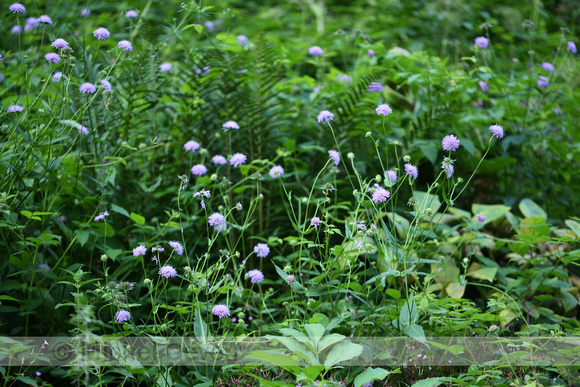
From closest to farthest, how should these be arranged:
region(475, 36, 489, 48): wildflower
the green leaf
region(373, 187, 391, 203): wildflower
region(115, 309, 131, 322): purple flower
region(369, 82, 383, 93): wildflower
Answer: the green leaf < region(115, 309, 131, 322): purple flower < region(373, 187, 391, 203): wildflower < region(475, 36, 489, 48): wildflower < region(369, 82, 383, 93): wildflower

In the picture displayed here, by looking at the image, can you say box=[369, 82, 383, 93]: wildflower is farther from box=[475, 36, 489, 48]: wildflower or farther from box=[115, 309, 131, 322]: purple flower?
box=[115, 309, 131, 322]: purple flower

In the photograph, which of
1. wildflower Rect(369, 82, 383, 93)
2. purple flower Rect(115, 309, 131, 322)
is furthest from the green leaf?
wildflower Rect(369, 82, 383, 93)

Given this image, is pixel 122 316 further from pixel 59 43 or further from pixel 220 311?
pixel 59 43

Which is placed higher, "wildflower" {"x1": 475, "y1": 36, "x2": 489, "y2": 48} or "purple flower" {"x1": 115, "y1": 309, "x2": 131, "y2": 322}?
"wildflower" {"x1": 475, "y1": 36, "x2": 489, "y2": 48}

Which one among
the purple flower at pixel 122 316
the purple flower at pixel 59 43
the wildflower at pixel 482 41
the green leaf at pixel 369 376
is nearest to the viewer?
the green leaf at pixel 369 376

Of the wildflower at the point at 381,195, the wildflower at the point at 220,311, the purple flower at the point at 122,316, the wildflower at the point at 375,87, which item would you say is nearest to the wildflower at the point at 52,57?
the purple flower at the point at 122,316

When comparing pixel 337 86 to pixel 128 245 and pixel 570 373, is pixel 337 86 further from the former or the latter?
pixel 570 373

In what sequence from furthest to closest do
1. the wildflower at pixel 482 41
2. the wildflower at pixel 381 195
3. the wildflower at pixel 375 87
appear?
1. the wildflower at pixel 375 87
2. the wildflower at pixel 482 41
3. the wildflower at pixel 381 195

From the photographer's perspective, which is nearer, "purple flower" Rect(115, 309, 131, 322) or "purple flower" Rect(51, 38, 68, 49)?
"purple flower" Rect(115, 309, 131, 322)

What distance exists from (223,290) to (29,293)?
26.6 inches

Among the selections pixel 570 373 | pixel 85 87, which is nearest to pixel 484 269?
pixel 570 373

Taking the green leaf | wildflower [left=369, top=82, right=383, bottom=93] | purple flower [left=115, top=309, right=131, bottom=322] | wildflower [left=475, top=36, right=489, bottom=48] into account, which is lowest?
the green leaf

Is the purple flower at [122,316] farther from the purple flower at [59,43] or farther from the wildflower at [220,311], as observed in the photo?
the purple flower at [59,43]

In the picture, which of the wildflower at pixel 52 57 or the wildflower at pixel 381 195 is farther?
the wildflower at pixel 52 57
